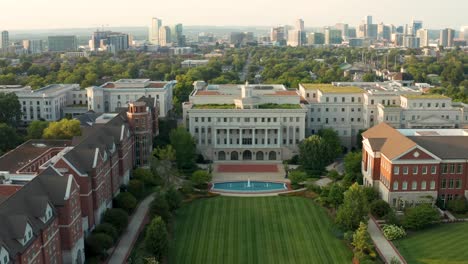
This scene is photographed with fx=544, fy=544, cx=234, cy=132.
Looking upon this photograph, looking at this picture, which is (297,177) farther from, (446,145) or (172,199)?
(172,199)

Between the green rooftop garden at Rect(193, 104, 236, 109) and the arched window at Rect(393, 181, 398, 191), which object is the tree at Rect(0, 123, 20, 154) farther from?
the arched window at Rect(393, 181, 398, 191)

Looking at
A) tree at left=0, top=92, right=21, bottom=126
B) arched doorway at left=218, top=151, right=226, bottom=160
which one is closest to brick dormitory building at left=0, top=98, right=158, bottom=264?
arched doorway at left=218, top=151, right=226, bottom=160

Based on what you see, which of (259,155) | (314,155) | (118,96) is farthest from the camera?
(118,96)

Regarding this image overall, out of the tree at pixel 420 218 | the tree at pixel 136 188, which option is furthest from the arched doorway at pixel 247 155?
the tree at pixel 420 218

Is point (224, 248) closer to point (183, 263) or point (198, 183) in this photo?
point (183, 263)

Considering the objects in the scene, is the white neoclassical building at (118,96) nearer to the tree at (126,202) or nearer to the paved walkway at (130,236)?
the paved walkway at (130,236)

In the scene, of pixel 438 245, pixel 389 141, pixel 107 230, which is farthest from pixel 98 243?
pixel 389 141

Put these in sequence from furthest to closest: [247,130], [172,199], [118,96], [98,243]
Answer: [118,96]
[247,130]
[172,199]
[98,243]

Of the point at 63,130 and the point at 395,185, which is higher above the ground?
the point at 63,130
